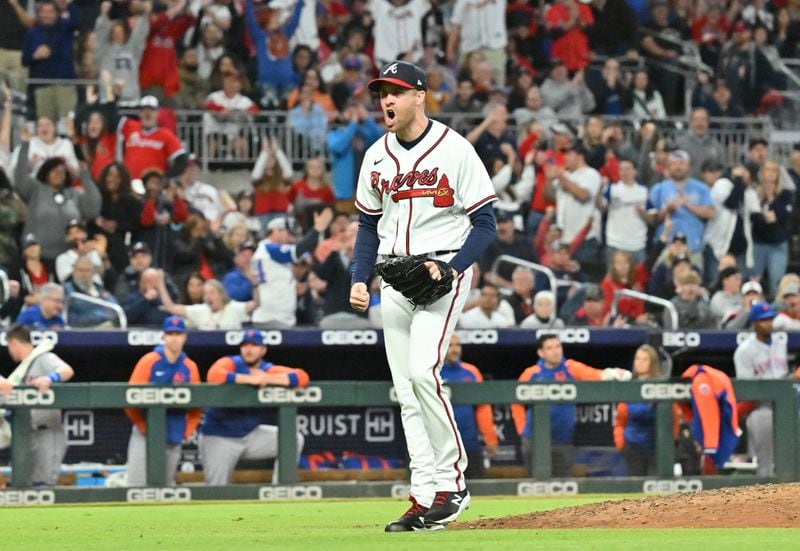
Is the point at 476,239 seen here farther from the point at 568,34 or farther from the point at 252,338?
the point at 568,34

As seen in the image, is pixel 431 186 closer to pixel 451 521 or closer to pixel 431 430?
pixel 431 430

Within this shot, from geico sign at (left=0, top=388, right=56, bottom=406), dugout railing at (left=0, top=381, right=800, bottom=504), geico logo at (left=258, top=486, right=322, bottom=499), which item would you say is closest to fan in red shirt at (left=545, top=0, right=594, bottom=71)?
dugout railing at (left=0, top=381, right=800, bottom=504)

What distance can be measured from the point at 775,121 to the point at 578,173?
14.8ft

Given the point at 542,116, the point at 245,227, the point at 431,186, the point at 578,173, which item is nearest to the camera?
the point at 431,186

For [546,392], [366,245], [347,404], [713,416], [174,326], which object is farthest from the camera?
[174,326]

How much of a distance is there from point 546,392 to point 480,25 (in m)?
8.10

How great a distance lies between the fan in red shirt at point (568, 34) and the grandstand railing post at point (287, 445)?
898 cm

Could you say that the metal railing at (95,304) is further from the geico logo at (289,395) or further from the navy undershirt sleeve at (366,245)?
the navy undershirt sleeve at (366,245)

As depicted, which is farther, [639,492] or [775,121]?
[775,121]

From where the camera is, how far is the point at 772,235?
1584 cm

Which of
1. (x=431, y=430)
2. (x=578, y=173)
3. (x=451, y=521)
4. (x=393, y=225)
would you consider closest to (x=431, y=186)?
(x=393, y=225)

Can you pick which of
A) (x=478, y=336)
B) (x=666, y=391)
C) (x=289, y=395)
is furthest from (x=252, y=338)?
(x=666, y=391)

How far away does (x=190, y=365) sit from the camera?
1138cm

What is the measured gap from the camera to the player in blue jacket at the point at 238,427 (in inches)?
420
